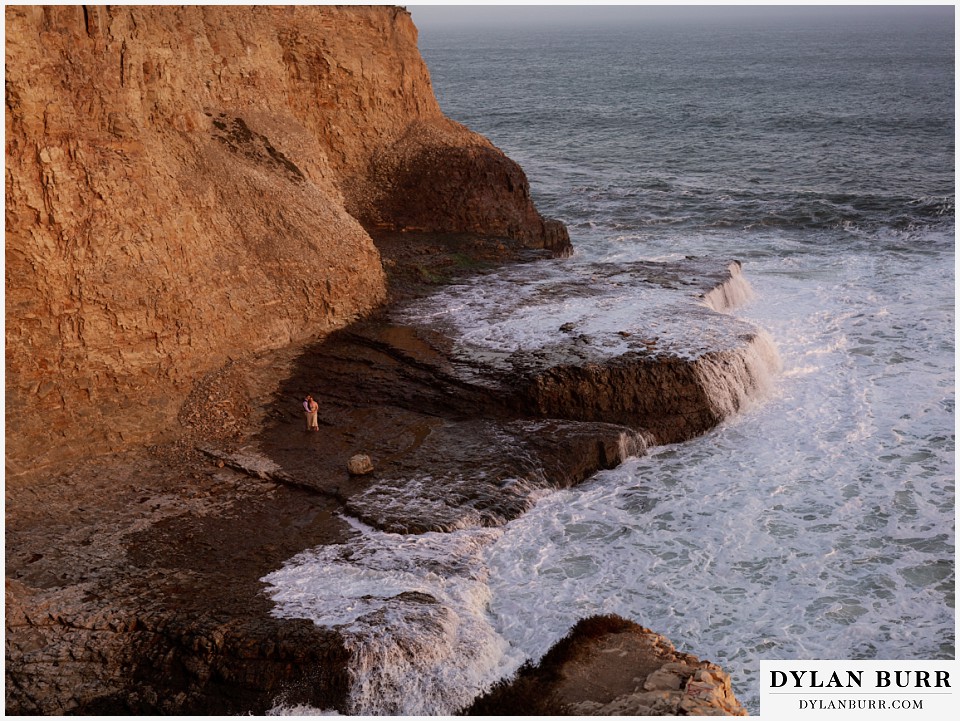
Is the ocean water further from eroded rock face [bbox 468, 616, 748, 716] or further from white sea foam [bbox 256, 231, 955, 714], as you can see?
eroded rock face [bbox 468, 616, 748, 716]

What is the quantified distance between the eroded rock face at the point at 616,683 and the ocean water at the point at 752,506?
0.41 meters

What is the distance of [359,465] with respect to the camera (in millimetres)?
12688

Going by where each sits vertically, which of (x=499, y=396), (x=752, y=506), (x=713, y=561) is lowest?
(x=713, y=561)

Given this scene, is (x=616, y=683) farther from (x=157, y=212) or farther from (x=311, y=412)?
(x=157, y=212)

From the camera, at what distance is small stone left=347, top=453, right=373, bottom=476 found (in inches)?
500

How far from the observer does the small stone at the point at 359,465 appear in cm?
1269

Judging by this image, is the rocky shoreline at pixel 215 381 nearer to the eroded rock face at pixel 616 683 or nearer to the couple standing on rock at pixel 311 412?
the couple standing on rock at pixel 311 412

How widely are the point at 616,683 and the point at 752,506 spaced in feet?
15.4

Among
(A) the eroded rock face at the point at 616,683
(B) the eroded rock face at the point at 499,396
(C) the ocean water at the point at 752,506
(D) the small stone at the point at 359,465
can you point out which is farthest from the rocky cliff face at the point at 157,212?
(A) the eroded rock face at the point at 616,683

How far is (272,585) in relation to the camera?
10555 mm

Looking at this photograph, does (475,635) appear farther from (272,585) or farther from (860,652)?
(860,652)

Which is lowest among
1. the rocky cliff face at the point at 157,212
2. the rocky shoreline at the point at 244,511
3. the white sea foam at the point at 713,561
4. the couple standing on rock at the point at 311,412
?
the white sea foam at the point at 713,561

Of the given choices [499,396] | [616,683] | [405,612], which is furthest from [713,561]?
[499,396]

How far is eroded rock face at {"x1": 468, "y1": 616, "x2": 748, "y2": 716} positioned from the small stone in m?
3.92
